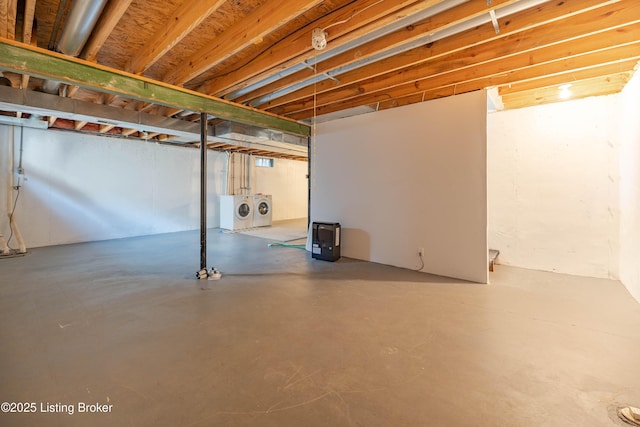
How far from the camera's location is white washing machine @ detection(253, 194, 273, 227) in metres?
8.26

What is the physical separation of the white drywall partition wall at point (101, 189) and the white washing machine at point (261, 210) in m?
1.65

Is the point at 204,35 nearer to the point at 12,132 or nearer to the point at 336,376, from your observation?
the point at 336,376

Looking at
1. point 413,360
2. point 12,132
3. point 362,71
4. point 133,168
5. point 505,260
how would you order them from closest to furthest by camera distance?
point 413,360
point 362,71
point 505,260
point 12,132
point 133,168

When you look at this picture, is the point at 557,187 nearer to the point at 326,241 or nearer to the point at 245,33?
the point at 326,241

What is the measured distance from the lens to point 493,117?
455cm

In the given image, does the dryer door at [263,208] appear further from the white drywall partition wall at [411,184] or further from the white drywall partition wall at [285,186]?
the white drywall partition wall at [411,184]

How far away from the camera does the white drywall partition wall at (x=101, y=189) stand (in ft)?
17.9

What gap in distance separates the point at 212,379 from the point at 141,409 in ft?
1.21

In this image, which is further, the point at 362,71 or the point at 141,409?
the point at 362,71

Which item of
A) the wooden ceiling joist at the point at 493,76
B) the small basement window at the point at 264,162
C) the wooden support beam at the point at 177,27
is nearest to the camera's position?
the wooden support beam at the point at 177,27

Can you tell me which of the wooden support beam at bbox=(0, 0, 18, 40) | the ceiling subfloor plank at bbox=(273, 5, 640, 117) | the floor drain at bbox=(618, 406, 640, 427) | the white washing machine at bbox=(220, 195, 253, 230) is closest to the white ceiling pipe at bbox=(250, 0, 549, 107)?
the ceiling subfloor plank at bbox=(273, 5, 640, 117)

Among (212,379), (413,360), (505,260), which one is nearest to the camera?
(212,379)

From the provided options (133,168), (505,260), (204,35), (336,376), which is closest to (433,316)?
(336,376)

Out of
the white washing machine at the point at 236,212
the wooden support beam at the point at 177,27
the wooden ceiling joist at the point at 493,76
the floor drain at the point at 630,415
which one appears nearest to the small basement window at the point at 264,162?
the white washing machine at the point at 236,212
